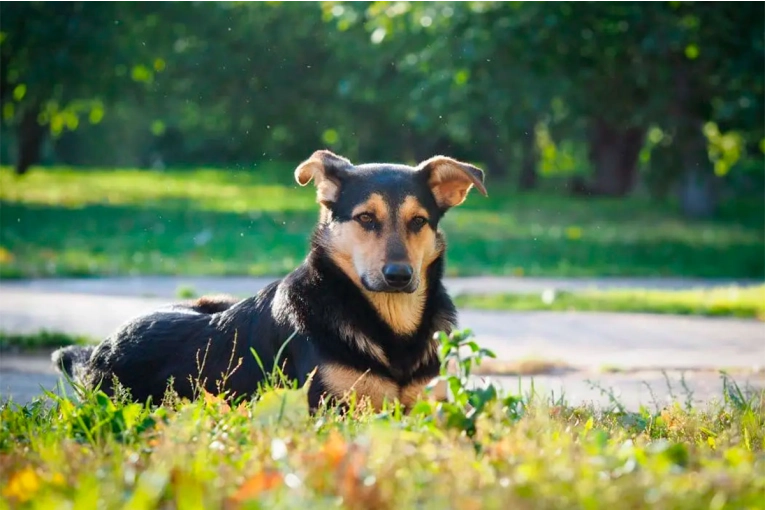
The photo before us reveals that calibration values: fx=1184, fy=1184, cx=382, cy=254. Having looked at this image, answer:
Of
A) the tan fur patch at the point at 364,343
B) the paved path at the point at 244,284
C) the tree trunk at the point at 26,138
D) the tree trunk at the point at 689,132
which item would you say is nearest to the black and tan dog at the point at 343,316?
the tan fur patch at the point at 364,343

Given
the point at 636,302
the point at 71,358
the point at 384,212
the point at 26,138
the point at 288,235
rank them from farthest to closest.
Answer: the point at 26,138, the point at 288,235, the point at 636,302, the point at 71,358, the point at 384,212

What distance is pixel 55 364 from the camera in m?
7.20

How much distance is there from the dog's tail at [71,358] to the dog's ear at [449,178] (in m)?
2.27

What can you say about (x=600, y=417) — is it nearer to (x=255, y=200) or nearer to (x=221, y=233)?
(x=221, y=233)

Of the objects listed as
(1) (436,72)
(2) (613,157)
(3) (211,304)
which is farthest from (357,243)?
(2) (613,157)

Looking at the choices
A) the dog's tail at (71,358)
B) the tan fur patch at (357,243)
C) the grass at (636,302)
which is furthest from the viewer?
the grass at (636,302)

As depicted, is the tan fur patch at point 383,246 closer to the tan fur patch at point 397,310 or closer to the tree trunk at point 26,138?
the tan fur patch at point 397,310

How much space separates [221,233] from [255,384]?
16057 millimetres

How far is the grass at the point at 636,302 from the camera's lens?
39.6 ft

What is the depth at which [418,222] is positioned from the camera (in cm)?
627

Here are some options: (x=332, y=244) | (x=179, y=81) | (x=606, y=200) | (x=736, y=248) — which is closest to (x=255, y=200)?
(x=179, y=81)

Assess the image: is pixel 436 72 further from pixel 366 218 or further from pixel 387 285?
pixel 387 285

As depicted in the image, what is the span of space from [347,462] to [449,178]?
3.04 m

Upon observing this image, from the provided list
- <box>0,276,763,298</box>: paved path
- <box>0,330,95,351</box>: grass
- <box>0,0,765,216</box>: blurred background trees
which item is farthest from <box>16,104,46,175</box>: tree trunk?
<box>0,330,95,351</box>: grass
